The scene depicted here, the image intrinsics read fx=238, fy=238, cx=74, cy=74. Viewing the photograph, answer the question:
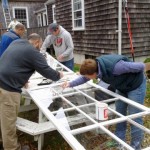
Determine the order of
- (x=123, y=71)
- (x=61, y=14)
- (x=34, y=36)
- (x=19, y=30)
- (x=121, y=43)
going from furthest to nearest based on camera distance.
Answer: (x=61, y=14) → (x=121, y=43) → (x=19, y=30) → (x=34, y=36) → (x=123, y=71)

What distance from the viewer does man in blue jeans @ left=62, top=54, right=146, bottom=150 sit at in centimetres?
265

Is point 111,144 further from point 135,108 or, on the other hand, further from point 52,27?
point 52,27

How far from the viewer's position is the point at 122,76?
9.12 ft

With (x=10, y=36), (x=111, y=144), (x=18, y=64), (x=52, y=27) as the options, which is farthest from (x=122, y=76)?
(x=52, y=27)

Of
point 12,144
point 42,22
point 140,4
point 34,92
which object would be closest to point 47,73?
point 34,92

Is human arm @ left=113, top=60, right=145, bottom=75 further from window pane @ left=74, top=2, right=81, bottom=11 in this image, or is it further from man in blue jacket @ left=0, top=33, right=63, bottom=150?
window pane @ left=74, top=2, right=81, bottom=11

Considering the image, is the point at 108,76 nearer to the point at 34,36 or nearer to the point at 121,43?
the point at 34,36

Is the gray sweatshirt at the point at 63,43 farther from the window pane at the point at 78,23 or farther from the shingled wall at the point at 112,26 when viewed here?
the window pane at the point at 78,23

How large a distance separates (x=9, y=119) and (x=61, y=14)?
9.50 metres

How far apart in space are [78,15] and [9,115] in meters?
7.72

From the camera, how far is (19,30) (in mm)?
4371

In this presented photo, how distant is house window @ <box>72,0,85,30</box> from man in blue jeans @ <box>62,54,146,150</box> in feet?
22.5

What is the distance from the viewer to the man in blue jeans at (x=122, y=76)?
2648mm

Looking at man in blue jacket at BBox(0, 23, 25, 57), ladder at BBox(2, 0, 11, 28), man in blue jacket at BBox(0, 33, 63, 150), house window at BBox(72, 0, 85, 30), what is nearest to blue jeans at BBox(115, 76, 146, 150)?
man in blue jacket at BBox(0, 33, 63, 150)
